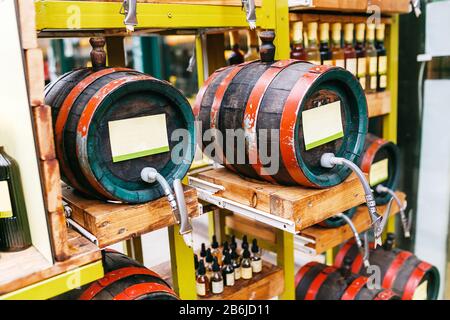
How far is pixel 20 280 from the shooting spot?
114 cm

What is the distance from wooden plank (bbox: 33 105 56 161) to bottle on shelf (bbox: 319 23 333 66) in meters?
1.36

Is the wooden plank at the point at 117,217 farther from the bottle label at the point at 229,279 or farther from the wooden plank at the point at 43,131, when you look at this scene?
the bottle label at the point at 229,279

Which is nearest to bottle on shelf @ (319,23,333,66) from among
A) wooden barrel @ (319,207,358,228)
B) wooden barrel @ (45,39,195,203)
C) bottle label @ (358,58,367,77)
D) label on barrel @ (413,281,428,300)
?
bottle label @ (358,58,367,77)

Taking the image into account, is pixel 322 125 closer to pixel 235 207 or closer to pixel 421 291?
pixel 235 207

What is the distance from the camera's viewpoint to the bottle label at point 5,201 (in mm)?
1230

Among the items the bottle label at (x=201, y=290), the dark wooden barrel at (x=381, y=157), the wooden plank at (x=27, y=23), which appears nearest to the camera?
the wooden plank at (x=27, y=23)

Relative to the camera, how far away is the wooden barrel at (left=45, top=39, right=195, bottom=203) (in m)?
1.25

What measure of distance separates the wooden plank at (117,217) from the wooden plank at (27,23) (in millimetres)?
499

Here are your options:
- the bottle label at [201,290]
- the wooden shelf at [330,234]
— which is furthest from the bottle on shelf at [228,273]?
the wooden shelf at [330,234]

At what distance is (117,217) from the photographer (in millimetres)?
1309

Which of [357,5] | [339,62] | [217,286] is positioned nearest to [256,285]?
[217,286]

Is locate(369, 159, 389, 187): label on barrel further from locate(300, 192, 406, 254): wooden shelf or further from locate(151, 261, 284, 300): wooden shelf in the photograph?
locate(151, 261, 284, 300): wooden shelf

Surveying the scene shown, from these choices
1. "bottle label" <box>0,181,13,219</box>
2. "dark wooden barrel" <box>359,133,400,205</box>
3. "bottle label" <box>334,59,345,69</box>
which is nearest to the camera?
"bottle label" <box>0,181,13,219</box>

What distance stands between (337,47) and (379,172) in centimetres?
68
